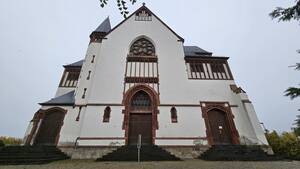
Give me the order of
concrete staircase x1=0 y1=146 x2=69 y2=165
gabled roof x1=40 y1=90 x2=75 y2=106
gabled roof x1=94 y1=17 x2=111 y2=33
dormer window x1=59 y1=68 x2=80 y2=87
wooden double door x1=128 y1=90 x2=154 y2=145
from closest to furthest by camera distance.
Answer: concrete staircase x1=0 y1=146 x2=69 y2=165
wooden double door x1=128 y1=90 x2=154 y2=145
gabled roof x1=40 y1=90 x2=75 y2=106
dormer window x1=59 y1=68 x2=80 y2=87
gabled roof x1=94 y1=17 x2=111 y2=33

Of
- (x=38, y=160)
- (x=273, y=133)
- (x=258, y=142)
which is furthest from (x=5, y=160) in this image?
(x=273, y=133)

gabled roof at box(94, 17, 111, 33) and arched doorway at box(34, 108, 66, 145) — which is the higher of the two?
gabled roof at box(94, 17, 111, 33)

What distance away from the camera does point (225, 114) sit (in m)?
15.0

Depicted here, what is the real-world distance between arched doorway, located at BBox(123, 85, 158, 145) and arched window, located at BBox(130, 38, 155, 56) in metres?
4.22

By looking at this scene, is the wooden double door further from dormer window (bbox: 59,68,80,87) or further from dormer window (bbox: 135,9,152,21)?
dormer window (bbox: 135,9,152,21)

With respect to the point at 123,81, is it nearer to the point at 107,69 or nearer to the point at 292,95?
the point at 107,69

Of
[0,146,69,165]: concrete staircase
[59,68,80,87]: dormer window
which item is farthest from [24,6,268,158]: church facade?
[0,146,69,165]: concrete staircase

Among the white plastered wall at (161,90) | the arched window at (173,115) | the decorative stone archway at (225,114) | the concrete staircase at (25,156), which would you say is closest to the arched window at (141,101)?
the white plastered wall at (161,90)

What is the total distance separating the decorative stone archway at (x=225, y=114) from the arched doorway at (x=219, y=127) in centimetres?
16

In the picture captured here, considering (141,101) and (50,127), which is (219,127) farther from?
(50,127)

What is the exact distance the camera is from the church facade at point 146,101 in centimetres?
1307

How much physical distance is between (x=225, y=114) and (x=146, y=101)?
26.4 ft

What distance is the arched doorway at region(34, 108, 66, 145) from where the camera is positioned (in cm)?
1329

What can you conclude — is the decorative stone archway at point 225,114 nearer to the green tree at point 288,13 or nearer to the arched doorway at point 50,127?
the green tree at point 288,13
